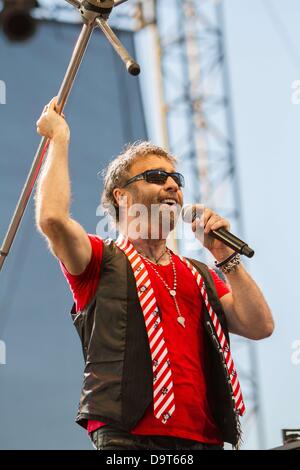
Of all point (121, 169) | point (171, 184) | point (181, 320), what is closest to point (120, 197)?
point (121, 169)

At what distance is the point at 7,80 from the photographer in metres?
4.05

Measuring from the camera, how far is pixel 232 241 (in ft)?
7.11

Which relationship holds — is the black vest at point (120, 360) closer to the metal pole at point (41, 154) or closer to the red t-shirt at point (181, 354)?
the red t-shirt at point (181, 354)

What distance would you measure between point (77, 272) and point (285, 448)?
697 mm

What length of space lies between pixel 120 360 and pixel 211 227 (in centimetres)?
45

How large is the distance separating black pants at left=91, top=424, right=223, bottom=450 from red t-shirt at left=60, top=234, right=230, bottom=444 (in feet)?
0.04

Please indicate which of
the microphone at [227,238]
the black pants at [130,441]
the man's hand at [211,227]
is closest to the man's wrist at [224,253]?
the man's hand at [211,227]

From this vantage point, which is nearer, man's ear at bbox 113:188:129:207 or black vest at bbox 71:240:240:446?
black vest at bbox 71:240:240:446

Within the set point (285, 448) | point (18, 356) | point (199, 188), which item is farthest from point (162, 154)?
point (199, 188)

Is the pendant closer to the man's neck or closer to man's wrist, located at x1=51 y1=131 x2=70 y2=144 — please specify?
the man's neck

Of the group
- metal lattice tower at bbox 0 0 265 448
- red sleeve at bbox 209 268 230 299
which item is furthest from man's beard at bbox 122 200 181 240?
metal lattice tower at bbox 0 0 265 448

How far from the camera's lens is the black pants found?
196cm

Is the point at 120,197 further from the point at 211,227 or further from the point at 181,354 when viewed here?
the point at 181,354
